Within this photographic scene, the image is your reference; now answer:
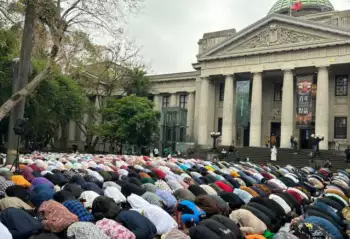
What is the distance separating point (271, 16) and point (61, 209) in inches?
1269

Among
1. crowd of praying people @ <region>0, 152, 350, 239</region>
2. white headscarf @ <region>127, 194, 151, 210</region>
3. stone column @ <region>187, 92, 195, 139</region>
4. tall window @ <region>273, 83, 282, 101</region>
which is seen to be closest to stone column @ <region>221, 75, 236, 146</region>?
tall window @ <region>273, 83, 282, 101</region>

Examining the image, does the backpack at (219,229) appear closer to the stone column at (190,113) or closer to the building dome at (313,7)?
the stone column at (190,113)

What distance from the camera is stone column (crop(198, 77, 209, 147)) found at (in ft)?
131

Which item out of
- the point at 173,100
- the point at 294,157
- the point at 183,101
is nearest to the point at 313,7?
the point at 183,101

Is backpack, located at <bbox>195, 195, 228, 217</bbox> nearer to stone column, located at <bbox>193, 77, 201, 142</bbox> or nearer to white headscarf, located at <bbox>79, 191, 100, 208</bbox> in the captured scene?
white headscarf, located at <bbox>79, 191, 100, 208</bbox>

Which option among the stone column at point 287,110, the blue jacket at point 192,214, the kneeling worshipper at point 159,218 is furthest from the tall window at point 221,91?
the kneeling worshipper at point 159,218

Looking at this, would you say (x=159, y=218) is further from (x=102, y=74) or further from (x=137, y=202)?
(x=102, y=74)

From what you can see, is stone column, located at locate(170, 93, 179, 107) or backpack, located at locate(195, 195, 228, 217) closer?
backpack, located at locate(195, 195, 228, 217)

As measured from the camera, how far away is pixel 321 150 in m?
31.4

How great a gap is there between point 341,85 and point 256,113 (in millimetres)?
8009

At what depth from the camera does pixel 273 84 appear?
39.8m

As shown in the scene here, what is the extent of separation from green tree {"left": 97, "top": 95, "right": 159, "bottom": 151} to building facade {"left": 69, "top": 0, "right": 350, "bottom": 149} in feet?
6.27

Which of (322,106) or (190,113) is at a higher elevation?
(322,106)

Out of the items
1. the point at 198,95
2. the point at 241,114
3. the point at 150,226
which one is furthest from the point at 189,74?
the point at 150,226
